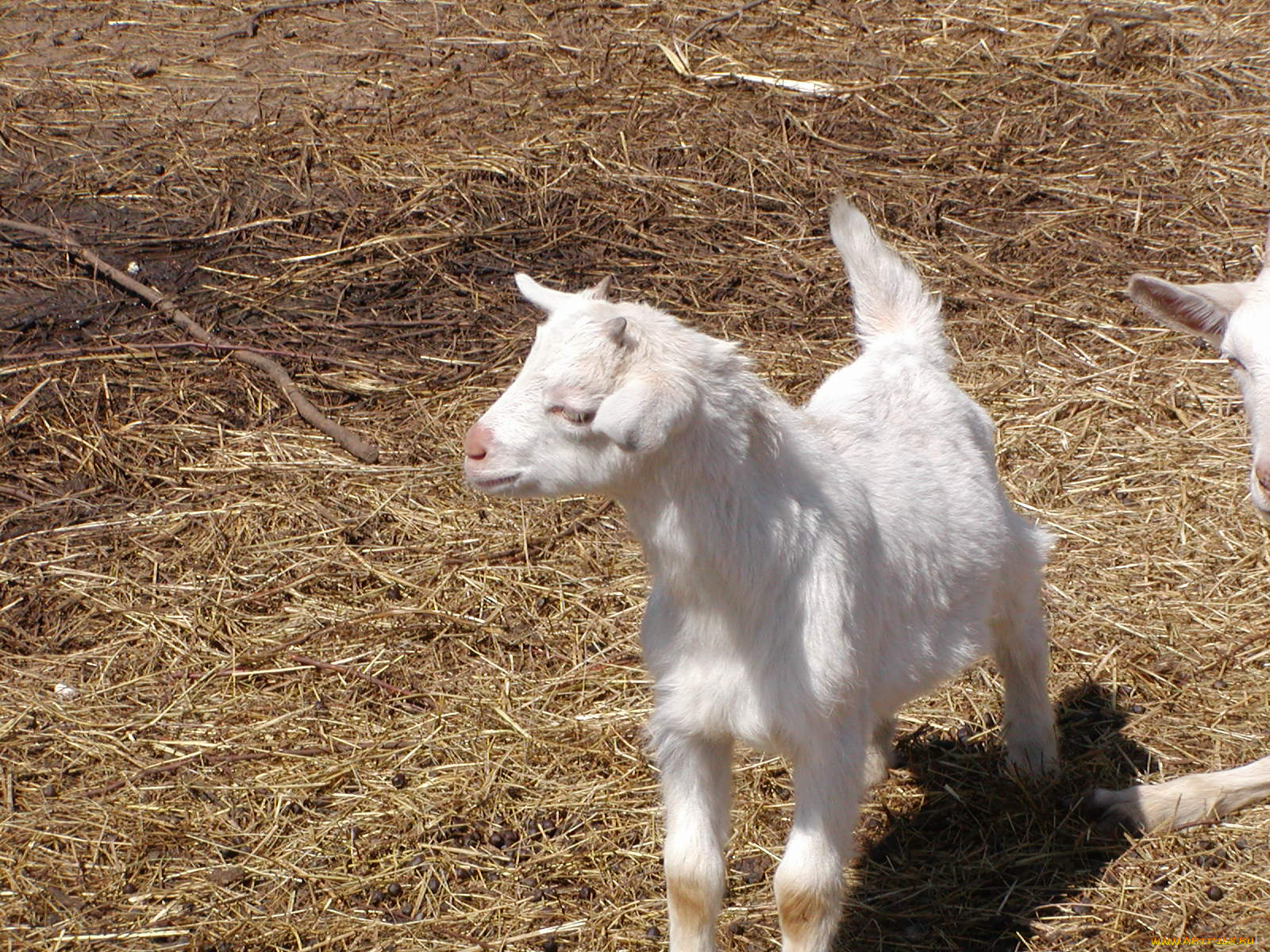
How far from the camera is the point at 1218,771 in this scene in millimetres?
3844

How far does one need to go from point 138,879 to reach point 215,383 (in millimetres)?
2572

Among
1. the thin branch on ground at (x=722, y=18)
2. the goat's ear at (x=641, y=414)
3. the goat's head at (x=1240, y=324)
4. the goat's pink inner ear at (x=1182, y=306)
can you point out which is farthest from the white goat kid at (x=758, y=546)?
the thin branch on ground at (x=722, y=18)

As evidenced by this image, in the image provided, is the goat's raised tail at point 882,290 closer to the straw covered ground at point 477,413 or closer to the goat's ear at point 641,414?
the straw covered ground at point 477,413

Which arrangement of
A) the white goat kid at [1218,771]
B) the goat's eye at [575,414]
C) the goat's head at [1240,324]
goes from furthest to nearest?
the white goat kid at [1218,771] → the goat's head at [1240,324] → the goat's eye at [575,414]

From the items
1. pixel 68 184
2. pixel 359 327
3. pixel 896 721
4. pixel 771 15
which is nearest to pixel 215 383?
pixel 359 327

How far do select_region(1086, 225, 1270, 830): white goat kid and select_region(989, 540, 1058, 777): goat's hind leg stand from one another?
181 mm

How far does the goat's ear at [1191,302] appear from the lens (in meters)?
3.75

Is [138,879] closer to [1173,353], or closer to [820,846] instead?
[820,846]

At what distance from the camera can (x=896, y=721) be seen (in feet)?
13.6

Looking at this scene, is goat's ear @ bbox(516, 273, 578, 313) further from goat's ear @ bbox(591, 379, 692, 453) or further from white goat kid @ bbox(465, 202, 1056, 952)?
goat's ear @ bbox(591, 379, 692, 453)

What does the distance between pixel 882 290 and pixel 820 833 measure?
1541mm

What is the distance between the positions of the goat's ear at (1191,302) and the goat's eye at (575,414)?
1.74 m

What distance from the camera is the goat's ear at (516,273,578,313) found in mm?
2863

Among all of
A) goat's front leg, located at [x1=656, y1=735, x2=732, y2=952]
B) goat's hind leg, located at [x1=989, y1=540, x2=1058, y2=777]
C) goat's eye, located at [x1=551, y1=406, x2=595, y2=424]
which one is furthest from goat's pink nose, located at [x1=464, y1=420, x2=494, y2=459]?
goat's hind leg, located at [x1=989, y1=540, x2=1058, y2=777]
